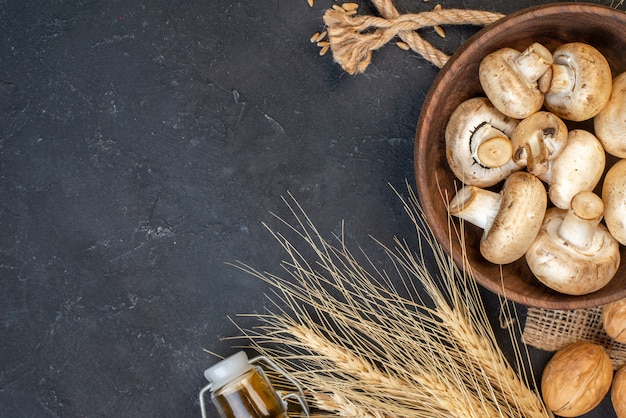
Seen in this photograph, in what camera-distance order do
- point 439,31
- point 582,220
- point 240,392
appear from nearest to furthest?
point 582,220
point 240,392
point 439,31

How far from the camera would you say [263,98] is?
144 cm

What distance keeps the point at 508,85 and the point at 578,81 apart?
14 centimetres

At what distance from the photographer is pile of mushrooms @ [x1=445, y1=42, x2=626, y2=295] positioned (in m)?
1.19

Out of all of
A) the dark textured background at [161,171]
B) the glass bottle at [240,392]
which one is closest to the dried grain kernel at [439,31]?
the dark textured background at [161,171]

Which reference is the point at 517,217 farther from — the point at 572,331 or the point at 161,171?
the point at 161,171

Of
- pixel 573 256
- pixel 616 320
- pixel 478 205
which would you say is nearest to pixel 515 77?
pixel 478 205

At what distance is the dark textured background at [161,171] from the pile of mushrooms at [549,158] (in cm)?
24

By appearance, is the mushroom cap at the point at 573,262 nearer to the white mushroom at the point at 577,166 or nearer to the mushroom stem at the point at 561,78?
the white mushroom at the point at 577,166

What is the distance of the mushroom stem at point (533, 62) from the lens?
117 centimetres

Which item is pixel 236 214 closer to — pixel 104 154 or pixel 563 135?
pixel 104 154

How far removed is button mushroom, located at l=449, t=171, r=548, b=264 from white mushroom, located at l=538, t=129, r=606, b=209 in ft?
0.13

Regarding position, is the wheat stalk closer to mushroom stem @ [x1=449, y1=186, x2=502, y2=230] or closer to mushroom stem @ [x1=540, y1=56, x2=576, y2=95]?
mushroom stem @ [x1=449, y1=186, x2=502, y2=230]

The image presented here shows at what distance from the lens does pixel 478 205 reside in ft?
4.08

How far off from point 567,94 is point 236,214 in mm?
759
